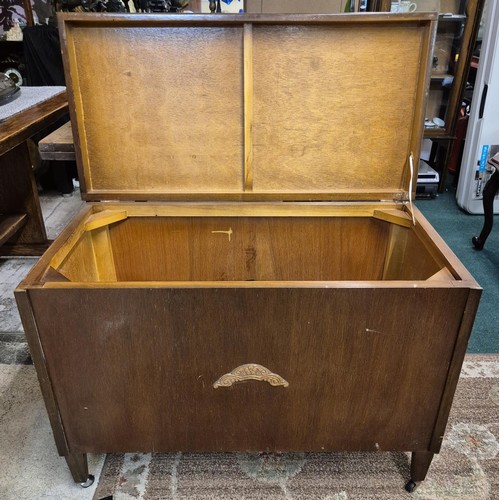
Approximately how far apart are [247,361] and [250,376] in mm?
38

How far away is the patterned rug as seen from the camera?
111 cm

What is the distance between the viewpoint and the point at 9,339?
166 centimetres

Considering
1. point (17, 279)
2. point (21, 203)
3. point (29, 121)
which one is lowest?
point (17, 279)

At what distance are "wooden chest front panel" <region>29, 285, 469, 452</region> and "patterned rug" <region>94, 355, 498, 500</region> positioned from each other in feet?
0.55

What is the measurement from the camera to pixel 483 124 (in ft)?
7.82

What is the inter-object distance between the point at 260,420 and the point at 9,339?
3.58 ft

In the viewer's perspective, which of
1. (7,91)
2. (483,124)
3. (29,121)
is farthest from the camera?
(483,124)

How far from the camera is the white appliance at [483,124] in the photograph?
229 centimetres

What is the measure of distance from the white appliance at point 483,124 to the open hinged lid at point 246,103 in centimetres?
147

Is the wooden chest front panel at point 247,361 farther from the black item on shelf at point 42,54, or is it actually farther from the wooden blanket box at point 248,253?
the black item on shelf at point 42,54

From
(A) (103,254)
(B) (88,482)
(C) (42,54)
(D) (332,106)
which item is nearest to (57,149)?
(A) (103,254)

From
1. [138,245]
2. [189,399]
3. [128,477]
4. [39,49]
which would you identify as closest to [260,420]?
[189,399]

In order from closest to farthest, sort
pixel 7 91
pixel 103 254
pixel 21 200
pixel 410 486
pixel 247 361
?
pixel 247 361
pixel 410 486
pixel 103 254
pixel 7 91
pixel 21 200

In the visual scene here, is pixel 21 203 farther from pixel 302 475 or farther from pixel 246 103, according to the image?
pixel 302 475
